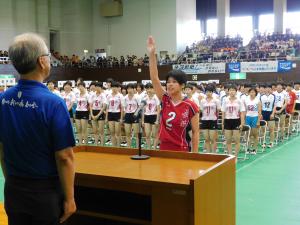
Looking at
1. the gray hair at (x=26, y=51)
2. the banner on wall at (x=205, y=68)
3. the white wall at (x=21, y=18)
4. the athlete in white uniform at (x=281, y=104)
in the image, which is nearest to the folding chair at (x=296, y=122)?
the athlete in white uniform at (x=281, y=104)

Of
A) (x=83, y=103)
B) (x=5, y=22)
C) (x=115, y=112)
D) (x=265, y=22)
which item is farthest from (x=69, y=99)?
(x=265, y=22)

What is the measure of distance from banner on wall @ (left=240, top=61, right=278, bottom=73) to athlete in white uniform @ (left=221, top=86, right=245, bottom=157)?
13.0 metres

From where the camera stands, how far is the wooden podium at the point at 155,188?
2.33m

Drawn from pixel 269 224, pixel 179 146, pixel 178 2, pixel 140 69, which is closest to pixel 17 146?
pixel 179 146

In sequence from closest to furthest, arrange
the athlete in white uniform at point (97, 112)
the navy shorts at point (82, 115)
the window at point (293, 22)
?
1. the athlete in white uniform at point (97, 112)
2. the navy shorts at point (82, 115)
3. the window at point (293, 22)

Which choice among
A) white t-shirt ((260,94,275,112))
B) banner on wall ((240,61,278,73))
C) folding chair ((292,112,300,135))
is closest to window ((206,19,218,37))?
banner on wall ((240,61,278,73))

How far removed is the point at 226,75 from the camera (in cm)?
2234

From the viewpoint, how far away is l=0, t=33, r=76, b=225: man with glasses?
6.65ft

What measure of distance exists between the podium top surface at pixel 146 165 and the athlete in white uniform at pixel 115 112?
23.6 feet

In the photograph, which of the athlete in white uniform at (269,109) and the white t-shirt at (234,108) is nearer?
the white t-shirt at (234,108)

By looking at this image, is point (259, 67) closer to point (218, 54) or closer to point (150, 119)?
point (218, 54)

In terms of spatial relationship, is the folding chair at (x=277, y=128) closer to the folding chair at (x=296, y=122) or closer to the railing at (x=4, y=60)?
the folding chair at (x=296, y=122)

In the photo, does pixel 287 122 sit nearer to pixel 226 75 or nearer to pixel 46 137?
pixel 226 75

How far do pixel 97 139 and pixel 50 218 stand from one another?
9.35 metres
